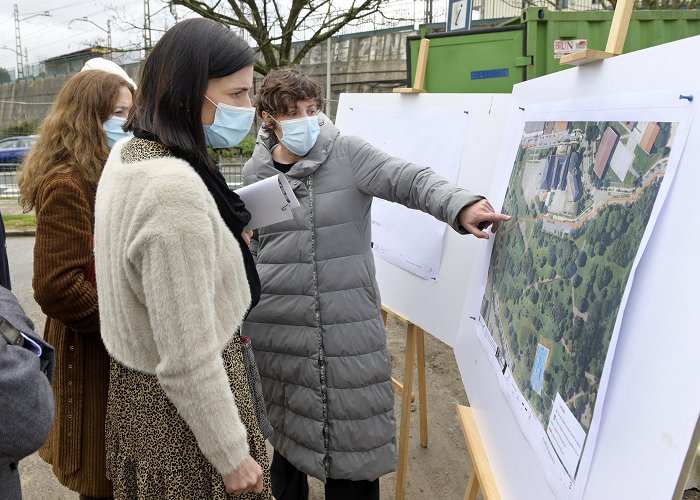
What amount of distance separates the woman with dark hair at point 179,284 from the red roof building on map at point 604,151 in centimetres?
74

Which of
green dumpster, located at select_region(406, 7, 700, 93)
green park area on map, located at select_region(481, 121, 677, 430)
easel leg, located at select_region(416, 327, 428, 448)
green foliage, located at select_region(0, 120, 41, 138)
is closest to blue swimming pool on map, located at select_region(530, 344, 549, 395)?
green park area on map, located at select_region(481, 121, 677, 430)

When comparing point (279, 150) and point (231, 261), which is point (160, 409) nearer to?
point (231, 261)

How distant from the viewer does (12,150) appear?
14734 mm

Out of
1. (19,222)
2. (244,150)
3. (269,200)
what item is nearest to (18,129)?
(244,150)

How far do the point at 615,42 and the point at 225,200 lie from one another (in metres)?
0.88

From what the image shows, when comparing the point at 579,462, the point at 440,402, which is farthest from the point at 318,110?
the point at 440,402

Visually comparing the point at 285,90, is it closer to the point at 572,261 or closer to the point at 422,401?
the point at 572,261

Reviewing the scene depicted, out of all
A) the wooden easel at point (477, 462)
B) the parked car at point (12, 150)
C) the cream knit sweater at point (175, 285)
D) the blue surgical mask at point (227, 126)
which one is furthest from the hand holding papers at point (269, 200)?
the parked car at point (12, 150)

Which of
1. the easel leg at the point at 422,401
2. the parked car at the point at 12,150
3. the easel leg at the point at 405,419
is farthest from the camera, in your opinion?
the parked car at the point at 12,150

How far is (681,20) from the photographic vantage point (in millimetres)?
3320

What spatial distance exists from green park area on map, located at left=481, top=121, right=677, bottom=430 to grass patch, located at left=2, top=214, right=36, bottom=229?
31.4 feet

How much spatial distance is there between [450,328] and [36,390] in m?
1.56

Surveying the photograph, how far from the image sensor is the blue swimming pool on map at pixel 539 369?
1066 millimetres

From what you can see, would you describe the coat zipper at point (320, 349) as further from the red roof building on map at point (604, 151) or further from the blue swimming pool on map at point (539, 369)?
the red roof building on map at point (604, 151)
